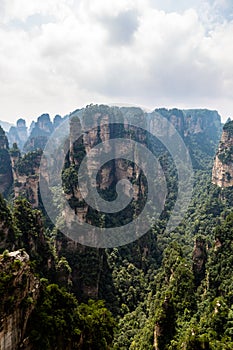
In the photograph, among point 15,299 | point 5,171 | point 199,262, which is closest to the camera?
point 15,299

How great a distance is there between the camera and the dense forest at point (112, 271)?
54.6ft

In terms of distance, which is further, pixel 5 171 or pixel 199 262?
pixel 5 171

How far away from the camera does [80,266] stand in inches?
1409

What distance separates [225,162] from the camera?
67.1m

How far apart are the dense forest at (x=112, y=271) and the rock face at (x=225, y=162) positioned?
0.79ft

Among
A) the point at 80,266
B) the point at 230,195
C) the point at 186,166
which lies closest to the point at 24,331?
the point at 80,266

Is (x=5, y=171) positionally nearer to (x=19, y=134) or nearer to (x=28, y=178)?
(x=28, y=178)

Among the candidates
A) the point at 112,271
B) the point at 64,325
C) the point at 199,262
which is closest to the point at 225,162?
the point at 112,271

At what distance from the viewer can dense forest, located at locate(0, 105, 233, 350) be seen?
1666 cm

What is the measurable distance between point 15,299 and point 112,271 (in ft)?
93.6

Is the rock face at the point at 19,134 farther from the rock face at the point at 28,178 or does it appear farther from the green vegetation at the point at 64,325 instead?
the green vegetation at the point at 64,325

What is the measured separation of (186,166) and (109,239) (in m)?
53.6

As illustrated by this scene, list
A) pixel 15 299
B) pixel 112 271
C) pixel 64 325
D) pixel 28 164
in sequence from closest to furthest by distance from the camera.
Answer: pixel 15 299
pixel 64 325
pixel 112 271
pixel 28 164

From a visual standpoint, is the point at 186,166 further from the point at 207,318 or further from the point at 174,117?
the point at 207,318
